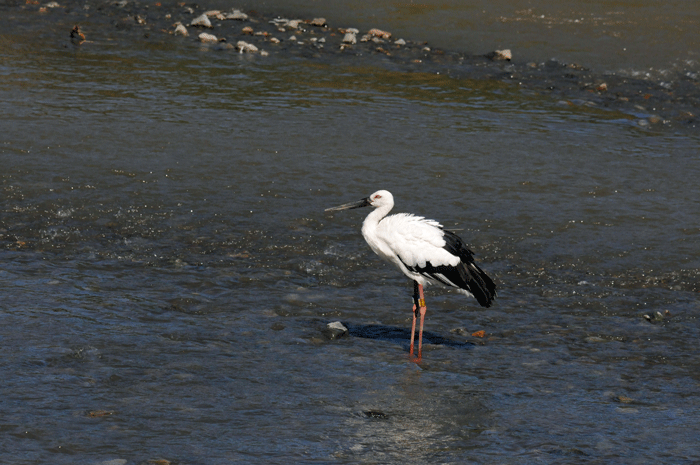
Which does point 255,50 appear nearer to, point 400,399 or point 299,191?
point 299,191

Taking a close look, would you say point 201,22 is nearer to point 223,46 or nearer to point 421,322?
point 223,46

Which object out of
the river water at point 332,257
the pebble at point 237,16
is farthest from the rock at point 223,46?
the pebble at point 237,16

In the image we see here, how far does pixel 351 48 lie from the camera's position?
20.4 meters

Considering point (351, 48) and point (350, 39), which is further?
point (350, 39)

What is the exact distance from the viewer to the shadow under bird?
793 centimetres

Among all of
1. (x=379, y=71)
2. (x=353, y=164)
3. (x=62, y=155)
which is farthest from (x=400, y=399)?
(x=379, y=71)

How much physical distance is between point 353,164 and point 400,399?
6796 millimetres

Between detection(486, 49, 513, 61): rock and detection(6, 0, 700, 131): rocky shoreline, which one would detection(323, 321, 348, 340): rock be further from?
detection(486, 49, 513, 61): rock

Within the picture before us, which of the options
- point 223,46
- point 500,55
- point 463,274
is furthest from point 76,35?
point 463,274

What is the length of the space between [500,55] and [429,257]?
12884 mm

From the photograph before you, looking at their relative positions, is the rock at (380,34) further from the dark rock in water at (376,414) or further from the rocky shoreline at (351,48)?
the dark rock in water at (376,414)

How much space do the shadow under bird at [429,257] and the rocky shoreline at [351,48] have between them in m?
9.08

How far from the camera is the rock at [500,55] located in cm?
1969

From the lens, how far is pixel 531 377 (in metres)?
7.21
